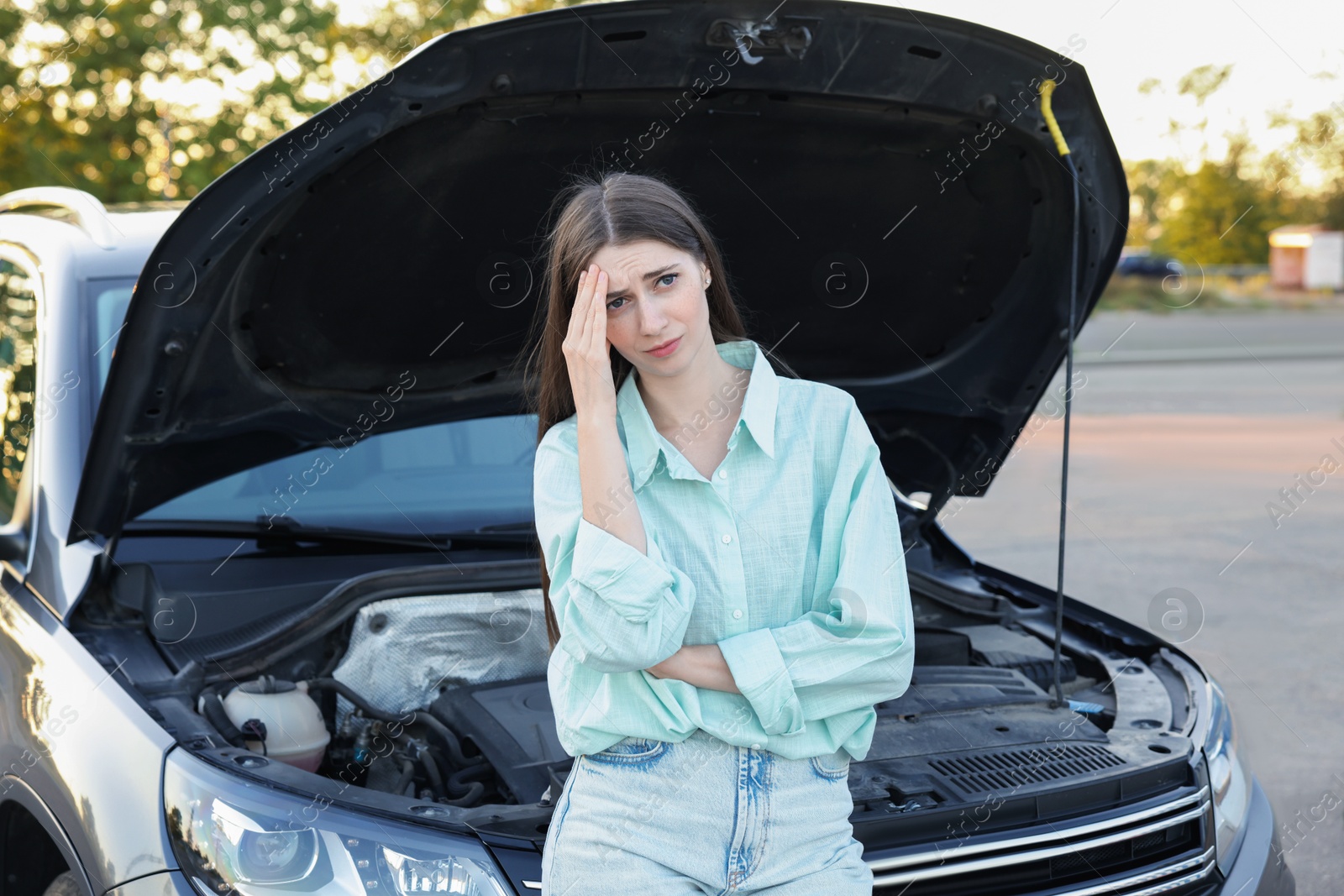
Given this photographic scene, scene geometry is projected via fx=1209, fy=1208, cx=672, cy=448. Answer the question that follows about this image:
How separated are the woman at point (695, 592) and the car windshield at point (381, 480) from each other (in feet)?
4.42

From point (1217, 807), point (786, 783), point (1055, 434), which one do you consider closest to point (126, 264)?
point (786, 783)

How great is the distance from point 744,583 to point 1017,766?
865 mm

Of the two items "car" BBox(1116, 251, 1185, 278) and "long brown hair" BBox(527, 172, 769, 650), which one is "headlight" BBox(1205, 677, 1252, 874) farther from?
"car" BBox(1116, 251, 1185, 278)

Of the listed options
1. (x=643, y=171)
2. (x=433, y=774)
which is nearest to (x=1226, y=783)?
(x=433, y=774)

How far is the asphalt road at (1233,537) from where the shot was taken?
177 inches

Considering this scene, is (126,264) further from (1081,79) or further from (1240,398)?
(1240,398)

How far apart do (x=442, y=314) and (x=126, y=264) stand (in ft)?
2.81

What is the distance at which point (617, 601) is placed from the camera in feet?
5.26

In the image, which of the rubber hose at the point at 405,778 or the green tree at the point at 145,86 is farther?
the green tree at the point at 145,86

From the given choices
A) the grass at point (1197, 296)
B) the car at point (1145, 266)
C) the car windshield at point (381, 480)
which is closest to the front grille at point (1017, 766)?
the car windshield at point (381, 480)

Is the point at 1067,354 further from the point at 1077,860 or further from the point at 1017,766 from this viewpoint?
the point at 1077,860

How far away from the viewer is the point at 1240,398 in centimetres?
1677

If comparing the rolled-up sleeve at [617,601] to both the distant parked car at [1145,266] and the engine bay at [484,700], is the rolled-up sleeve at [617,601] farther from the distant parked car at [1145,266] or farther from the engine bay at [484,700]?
the distant parked car at [1145,266]

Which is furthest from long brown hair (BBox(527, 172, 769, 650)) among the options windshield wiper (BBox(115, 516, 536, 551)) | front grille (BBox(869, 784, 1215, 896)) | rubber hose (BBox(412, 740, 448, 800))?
windshield wiper (BBox(115, 516, 536, 551))
